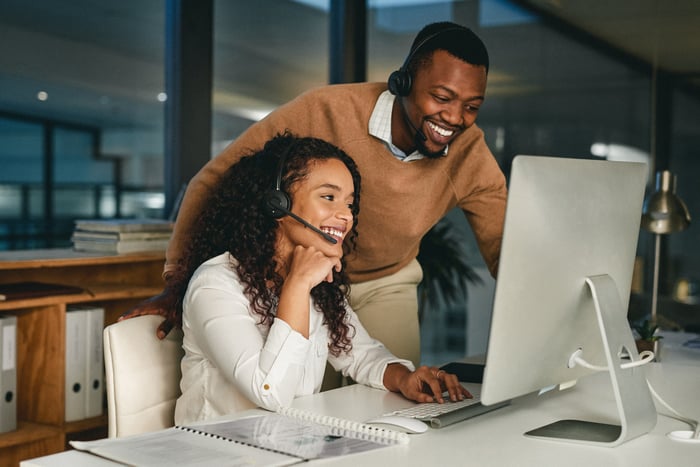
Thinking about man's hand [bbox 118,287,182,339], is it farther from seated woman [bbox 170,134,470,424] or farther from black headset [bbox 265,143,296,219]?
black headset [bbox 265,143,296,219]

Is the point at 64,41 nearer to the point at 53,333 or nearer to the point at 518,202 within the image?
the point at 53,333

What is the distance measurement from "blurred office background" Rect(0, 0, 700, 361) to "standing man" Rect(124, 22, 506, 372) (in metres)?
1.28

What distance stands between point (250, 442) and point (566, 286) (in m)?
0.58

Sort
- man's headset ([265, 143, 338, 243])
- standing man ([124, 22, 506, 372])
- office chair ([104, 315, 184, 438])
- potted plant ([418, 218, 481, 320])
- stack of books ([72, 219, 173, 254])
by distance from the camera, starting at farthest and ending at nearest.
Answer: potted plant ([418, 218, 481, 320]), stack of books ([72, 219, 173, 254]), standing man ([124, 22, 506, 372]), man's headset ([265, 143, 338, 243]), office chair ([104, 315, 184, 438])

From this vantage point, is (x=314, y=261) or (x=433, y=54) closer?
(x=314, y=261)

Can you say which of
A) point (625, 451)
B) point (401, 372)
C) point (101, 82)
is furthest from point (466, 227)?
point (625, 451)

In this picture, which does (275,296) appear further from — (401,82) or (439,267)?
(439,267)

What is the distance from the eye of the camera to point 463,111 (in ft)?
6.95

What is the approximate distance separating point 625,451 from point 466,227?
344 cm

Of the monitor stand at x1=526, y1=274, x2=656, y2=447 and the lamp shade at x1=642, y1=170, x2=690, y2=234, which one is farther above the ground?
the lamp shade at x1=642, y1=170, x2=690, y2=234

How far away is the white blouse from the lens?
161 cm

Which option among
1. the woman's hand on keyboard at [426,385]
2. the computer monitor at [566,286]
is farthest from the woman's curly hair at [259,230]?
the computer monitor at [566,286]

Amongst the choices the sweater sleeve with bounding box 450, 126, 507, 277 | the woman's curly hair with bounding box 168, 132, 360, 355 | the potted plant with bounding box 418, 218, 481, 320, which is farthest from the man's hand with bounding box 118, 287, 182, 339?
the potted plant with bounding box 418, 218, 481, 320

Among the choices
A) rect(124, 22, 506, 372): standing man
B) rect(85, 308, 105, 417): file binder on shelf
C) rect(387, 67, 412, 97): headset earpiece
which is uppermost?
rect(387, 67, 412, 97): headset earpiece
